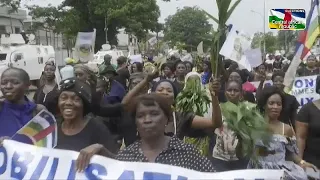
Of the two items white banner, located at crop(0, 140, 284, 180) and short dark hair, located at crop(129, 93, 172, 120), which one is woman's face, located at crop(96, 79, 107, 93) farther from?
short dark hair, located at crop(129, 93, 172, 120)

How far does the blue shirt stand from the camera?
4.41m

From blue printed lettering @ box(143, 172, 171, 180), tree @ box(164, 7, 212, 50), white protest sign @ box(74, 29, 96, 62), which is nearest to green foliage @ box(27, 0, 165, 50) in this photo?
white protest sign @ box(74, 29, 96, 62)

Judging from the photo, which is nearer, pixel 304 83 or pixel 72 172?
pixel 72 172

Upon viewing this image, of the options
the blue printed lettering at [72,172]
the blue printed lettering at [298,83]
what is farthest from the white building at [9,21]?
the blue printed lettering at [72,172]

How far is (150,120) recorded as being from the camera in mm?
3516

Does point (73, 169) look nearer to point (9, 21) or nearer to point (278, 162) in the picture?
point (278, 162)

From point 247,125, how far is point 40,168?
1.70 metres

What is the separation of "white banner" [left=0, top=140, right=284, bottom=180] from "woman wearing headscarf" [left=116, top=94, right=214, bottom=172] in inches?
2.6

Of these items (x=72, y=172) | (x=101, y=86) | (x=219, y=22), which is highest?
(x=219, y=22)

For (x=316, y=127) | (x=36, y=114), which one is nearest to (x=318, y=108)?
(x=316, y=127)

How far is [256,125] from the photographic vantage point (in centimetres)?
460

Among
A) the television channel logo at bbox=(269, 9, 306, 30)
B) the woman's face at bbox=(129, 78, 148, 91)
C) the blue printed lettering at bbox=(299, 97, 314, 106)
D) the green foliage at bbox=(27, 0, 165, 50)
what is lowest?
the blue printed lettering at bbox=(299, 97, 314, 106)

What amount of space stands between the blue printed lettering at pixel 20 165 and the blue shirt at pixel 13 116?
0.56 metres

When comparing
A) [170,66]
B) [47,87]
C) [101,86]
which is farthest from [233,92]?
[170,66]
